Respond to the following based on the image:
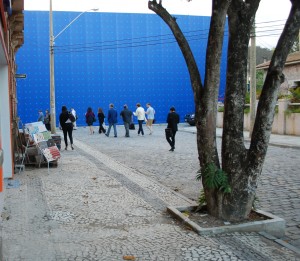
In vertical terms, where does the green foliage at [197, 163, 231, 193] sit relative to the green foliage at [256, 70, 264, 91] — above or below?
below

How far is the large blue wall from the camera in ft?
112

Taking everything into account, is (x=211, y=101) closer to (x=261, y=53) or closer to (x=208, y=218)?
(x=208, y=218)

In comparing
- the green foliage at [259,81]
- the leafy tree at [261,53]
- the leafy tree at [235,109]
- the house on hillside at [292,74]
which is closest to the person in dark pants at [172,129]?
the leafy tree at [235,109]

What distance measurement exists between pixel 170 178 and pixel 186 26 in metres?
29.3

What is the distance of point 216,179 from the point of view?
18.7ft

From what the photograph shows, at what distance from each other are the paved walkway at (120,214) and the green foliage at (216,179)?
2.13 feet

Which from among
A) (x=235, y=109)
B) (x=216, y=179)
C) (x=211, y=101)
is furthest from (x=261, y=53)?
(x=216, y=179)

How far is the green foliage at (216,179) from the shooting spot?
18.7ft

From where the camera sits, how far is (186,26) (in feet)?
122

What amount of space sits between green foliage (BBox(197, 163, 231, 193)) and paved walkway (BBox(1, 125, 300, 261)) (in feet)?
2.13

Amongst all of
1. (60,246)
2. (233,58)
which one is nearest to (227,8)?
(233,58)

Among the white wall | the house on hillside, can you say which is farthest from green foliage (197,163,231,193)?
the house on hillside

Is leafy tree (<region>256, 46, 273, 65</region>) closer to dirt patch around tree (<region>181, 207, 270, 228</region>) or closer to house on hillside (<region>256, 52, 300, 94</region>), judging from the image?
house on hillside (<region>256, 52, 300, 94</region>)

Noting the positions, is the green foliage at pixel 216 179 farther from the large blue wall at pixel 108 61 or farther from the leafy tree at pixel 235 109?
the large blue wall at pixel 108 61
